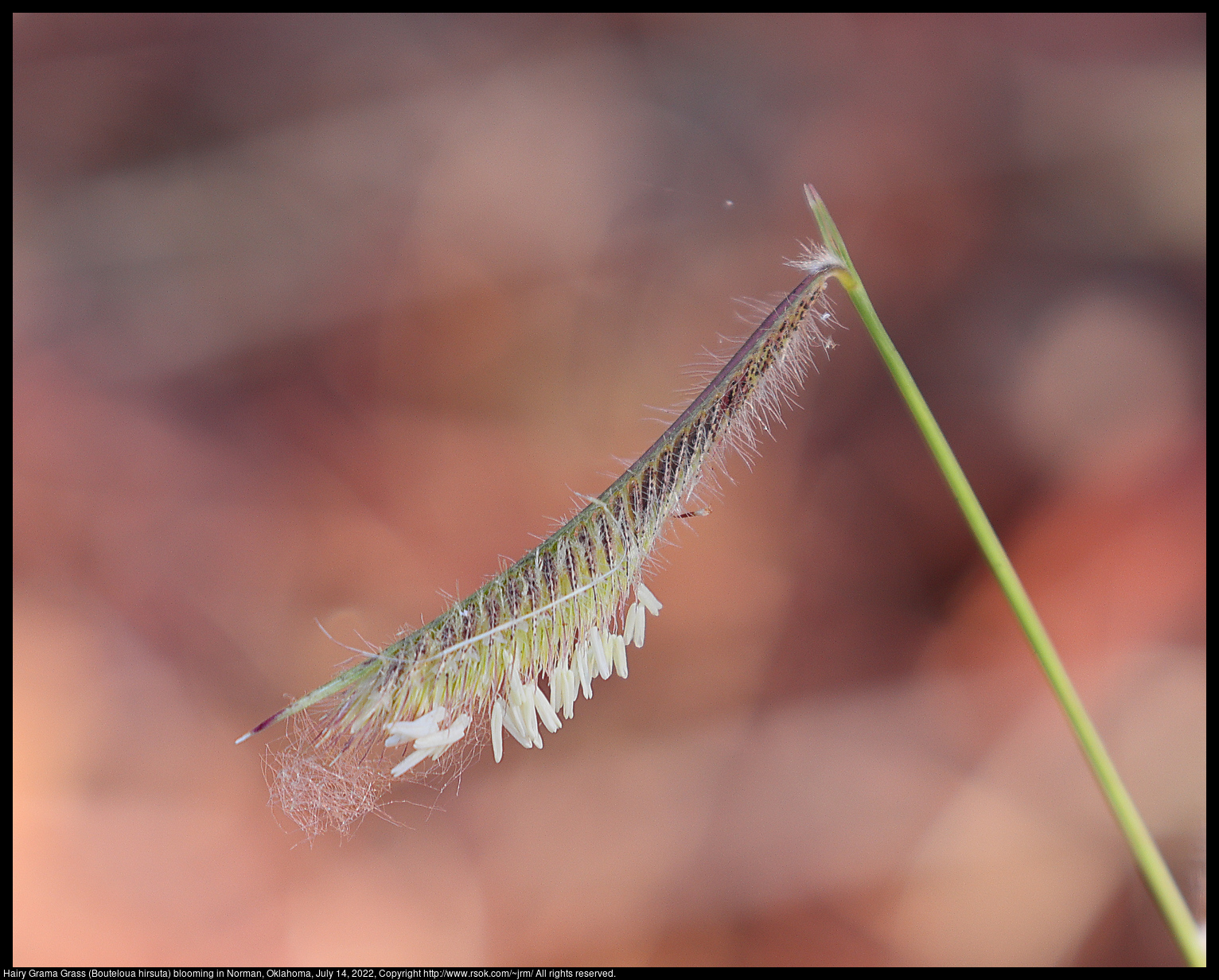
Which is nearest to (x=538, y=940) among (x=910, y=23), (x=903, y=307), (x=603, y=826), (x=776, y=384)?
(x=603, y=826)

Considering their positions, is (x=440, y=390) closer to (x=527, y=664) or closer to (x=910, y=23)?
(x=527, y=664)

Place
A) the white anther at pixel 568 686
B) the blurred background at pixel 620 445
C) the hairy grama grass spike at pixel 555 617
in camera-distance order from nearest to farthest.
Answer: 1. the hairy grama grass spike at pixel 555 617
2. the white anther at pixel 568 686
3. the blurred background at pixel 620 445

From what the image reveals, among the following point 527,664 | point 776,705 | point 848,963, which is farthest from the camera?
point 776,705

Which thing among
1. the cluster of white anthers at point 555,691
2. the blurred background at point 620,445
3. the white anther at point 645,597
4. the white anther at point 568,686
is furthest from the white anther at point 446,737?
the blurred background at point 620,445

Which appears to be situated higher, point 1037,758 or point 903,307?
point 903,307

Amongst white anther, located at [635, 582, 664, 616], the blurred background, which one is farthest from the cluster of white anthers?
the blurred background

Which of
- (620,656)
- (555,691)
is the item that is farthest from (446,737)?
(620,656)

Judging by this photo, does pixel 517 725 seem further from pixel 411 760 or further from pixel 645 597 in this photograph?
pixel 645 597

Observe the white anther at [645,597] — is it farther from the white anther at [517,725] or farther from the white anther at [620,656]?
the white anther at [517,725]
